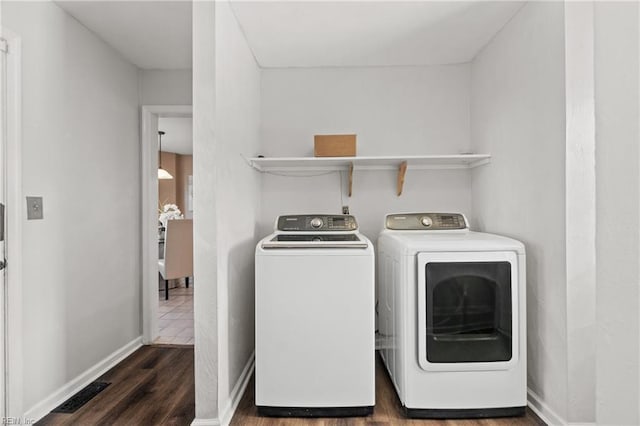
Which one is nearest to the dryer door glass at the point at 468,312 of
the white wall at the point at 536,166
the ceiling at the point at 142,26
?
the white wall at the point at 536,166

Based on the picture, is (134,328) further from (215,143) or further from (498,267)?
(498,267)

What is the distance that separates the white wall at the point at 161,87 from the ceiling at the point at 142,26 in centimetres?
16

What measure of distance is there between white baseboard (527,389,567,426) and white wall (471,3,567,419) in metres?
0.03

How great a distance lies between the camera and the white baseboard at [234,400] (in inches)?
74.5

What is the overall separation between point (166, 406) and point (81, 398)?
556 millimetres

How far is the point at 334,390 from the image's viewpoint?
6.84 feet

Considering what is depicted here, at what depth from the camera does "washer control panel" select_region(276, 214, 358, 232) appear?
96.7 inches

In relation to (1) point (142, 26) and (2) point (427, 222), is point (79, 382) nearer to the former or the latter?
(1) point (142, 26)

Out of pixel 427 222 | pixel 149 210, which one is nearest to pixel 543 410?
pixel 427 222

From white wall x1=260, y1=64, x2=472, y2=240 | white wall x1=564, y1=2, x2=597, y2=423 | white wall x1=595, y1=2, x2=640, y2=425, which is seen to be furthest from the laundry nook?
white wall x1=595, y1=2, x2=640, y2=425

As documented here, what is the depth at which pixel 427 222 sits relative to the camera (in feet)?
8.87

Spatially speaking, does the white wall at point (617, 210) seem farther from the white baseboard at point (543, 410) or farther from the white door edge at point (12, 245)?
the white door edge at point (12, 245)

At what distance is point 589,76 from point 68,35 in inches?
113

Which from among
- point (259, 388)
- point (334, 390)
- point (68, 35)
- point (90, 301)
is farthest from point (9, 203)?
point (334, 390)
